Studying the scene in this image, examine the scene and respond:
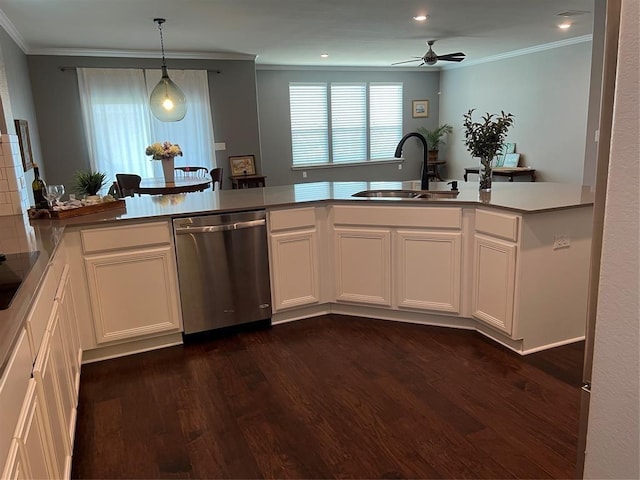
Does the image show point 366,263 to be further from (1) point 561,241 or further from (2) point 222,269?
(1) point 561,241

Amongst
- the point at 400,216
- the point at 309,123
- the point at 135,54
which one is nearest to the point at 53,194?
the point at 400,216

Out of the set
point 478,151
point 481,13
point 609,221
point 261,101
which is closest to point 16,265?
point 609,221

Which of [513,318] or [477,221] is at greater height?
[477,221]

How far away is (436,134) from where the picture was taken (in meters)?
10.1

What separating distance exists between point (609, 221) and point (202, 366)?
99.1 inches

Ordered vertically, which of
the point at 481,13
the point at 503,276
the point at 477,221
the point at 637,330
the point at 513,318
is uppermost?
the point at 481,13

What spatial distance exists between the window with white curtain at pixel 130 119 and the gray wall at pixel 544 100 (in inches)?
200

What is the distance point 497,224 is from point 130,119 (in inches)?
232

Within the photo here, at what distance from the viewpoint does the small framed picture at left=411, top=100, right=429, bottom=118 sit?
33.4 feet

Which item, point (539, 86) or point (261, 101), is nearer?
point (539, 86)

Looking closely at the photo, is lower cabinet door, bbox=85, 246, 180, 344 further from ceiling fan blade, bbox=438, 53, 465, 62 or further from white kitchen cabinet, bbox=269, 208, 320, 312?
ceiling fan blade, bbox=438, 53, 465, 62

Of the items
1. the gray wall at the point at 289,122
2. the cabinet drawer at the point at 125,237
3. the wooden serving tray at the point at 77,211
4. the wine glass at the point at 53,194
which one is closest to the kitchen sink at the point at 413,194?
the cabinet drawer at the point at 125,237

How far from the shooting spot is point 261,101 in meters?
8.94

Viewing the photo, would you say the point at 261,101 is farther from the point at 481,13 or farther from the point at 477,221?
the point at 477,221
